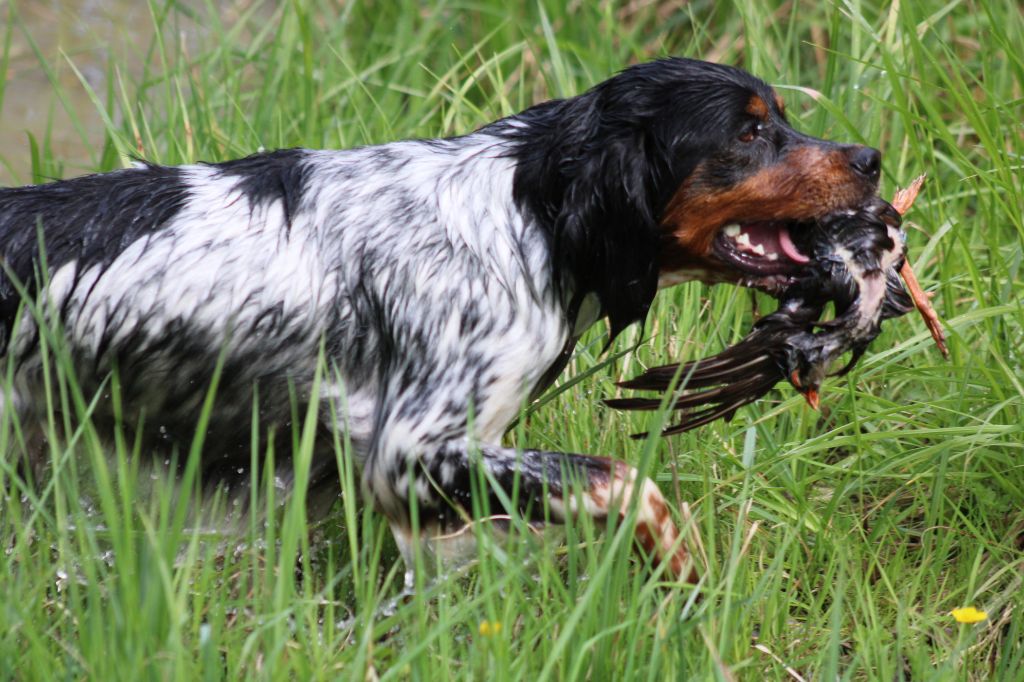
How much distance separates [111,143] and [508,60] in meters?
1.74

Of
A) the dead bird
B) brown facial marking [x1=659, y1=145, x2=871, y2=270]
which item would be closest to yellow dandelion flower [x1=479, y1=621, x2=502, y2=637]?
the dead bird

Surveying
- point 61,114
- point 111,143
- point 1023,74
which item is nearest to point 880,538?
point 1023,74

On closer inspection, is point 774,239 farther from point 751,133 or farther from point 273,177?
point 273,177

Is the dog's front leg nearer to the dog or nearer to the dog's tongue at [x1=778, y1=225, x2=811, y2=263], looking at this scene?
the dog

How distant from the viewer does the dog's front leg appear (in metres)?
2.87

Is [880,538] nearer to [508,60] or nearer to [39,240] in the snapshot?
[39,240]

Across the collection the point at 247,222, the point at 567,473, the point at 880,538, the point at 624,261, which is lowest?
the point at 880,538

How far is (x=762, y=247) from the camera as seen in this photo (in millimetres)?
3064

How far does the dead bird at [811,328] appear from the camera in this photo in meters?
2.99

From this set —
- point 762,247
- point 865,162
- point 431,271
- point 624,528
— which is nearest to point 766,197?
point 762,247

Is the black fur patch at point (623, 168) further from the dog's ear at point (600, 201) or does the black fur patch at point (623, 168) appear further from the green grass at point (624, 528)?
the green grass at point (624, 528)

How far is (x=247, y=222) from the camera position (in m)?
3.05

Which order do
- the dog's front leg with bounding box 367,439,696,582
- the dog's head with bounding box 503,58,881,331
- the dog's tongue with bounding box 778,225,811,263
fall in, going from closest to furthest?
the dog's front leg with bounding box 367,439,696,582 → the dog's head with bounding box 503,58,881,331 → the dog's tongue with bounding box 778,225,811,263

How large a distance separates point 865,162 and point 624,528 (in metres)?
0.99
